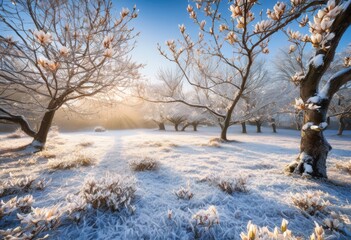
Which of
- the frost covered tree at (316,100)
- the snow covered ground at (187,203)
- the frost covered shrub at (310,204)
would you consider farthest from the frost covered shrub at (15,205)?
the frost covered tree at (316,100)

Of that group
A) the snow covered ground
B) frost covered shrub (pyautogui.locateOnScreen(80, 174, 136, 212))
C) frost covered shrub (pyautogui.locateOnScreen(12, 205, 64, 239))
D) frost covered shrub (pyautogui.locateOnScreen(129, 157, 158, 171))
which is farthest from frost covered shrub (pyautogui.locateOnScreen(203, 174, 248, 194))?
frost covered shrub (pyautogui.locateOnScreen(12, 205, 64, 239))

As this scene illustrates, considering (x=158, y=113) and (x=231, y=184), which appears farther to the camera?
(x=158, y=113)

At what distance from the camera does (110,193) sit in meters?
2.09

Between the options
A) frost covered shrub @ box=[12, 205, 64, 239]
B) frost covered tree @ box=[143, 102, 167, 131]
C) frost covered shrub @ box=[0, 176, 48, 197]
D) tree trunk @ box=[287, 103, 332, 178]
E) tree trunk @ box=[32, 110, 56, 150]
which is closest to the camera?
frost covered shrub @ box=[12, 205, 64, 239]

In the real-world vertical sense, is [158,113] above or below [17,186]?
above

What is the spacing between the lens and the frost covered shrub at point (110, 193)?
200 cm

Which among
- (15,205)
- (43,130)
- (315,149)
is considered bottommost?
(15,205)

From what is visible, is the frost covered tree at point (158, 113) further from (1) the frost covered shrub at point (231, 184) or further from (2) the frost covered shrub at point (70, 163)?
(1) the frost covered shrub at point (231, 184)

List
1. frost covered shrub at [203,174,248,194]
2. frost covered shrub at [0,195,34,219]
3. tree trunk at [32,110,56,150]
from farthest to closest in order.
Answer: tree trunk at [32,110,56,150]
frost covered shrub at [203,174,248,194]
frost covered shrub at [0,195,34,219]

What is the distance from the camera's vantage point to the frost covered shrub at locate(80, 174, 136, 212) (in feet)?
6.55

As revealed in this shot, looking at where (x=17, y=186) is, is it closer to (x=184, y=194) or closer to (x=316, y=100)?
(x=184, y=194)

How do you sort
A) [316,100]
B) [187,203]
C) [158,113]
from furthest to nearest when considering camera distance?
1. [158,113]
2. [316,100]
3. [187,203]

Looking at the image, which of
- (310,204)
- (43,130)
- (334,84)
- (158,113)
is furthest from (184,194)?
(158,113)

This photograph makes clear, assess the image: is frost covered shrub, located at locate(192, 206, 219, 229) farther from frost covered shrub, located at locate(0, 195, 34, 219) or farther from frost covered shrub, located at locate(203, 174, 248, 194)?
frost covered shrub, located at locate(0, 195, 34, 219)
